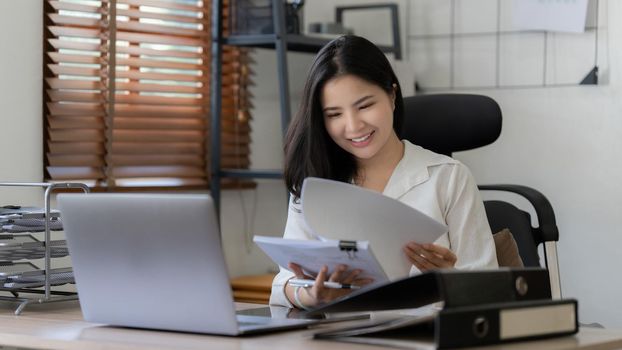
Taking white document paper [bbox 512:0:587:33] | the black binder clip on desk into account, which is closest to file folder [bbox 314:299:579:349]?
the black binder clip on desk

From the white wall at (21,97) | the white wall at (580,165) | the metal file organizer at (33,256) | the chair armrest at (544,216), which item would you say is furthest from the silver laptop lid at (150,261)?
the white wall at (580,165)

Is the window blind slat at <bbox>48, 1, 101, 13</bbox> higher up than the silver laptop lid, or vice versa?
the window blind slat at <bbox>48, 1, 101, 13</bbox>

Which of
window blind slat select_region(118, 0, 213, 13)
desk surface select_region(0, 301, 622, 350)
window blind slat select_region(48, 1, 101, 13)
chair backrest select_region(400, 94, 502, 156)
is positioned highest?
window blind slat select_region(118, 0, 213, 13)

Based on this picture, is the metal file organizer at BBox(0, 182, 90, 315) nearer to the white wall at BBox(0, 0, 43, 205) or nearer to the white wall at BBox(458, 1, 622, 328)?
the white wall at BBox(0, 0, 43, 205)

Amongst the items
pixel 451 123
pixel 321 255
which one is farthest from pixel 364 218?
pixel 451 123

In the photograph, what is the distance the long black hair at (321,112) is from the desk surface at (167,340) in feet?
1.78

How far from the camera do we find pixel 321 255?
1458 millimetres

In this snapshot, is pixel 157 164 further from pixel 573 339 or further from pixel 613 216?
pixel 573 339

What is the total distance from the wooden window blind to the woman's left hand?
1.33 meters

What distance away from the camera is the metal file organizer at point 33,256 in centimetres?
190

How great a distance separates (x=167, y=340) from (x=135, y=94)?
65.8 inches

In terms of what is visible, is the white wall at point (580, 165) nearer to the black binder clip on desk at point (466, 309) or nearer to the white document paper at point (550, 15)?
the white document paper at point (550, 15)

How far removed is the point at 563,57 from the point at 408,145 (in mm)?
1293

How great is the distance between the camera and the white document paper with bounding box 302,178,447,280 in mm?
1453
